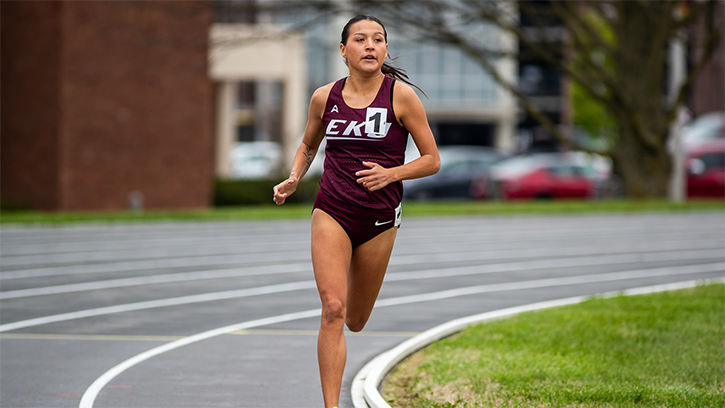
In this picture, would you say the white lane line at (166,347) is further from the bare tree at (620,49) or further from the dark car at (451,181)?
the dark car at (451,181)

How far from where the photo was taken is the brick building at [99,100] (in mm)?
24322

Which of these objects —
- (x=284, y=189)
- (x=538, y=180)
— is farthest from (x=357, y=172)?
(x=538, y=180)

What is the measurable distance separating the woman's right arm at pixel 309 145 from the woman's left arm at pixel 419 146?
0.39m

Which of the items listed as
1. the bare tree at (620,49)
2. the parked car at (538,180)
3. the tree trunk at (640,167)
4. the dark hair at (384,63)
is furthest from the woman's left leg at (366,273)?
the parked car at (538,180)

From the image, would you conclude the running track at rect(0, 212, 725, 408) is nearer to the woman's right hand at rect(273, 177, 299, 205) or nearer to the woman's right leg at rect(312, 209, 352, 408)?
the woman's right leg at rect(312, 209, 352, 408)

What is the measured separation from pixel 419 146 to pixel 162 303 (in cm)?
554

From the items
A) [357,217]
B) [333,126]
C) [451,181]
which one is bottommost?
[451,181]

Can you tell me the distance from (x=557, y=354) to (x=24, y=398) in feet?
11.5

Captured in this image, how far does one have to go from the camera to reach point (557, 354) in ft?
22.1

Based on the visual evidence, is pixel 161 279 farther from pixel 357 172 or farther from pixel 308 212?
pixel 308 212

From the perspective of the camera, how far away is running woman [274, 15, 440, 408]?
4.82 metres

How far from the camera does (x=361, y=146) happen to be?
4883mm

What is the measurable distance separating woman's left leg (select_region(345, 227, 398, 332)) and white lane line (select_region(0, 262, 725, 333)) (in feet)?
14.1

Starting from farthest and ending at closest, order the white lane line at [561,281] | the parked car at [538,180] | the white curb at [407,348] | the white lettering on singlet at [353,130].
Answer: the parked car at [538,180]
the white lane line at [561,281]
the white curb at [407,348]
the white lettering on singlet at [353,130]
